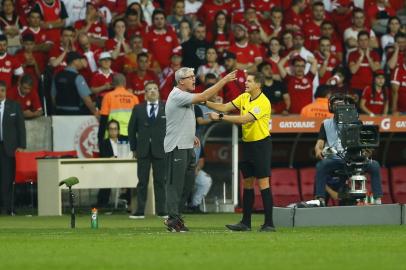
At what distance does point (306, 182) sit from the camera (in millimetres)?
25469

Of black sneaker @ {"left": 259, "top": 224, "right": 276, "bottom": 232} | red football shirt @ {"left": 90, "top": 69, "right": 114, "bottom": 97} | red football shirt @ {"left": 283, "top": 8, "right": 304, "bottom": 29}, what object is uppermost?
red football shirt @ {"left": 283, "top": 8, "right": 304, "bottom": 29}

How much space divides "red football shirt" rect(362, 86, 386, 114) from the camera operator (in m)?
5.40

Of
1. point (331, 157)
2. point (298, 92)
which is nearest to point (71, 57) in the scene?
point (298, 92)

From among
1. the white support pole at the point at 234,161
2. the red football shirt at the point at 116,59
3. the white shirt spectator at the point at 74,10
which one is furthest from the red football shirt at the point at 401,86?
the white shirt spectator at the point at 74,10

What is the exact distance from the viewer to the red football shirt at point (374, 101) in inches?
1043

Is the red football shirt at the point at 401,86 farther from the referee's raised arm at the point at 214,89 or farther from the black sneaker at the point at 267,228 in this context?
the referee's raised arm at the point at 214,89

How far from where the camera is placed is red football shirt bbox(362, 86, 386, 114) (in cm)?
2650

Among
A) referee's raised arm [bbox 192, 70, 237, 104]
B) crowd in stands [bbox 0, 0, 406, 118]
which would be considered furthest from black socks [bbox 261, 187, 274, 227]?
crowd in stands [bbox 0, 0, 406, 118]

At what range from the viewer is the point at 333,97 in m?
21.0

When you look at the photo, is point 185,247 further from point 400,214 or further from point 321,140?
point 321,140

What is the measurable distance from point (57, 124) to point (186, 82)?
7.70 metres

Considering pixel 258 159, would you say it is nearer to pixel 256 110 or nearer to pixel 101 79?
pixel 256 110

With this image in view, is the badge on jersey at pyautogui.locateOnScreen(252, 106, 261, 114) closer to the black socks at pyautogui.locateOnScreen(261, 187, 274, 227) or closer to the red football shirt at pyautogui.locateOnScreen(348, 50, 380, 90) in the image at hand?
the black socks at pyautogui.locateOnScreen(261, 187, 274, 227)

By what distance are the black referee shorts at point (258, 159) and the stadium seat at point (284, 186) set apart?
737 centimetres
